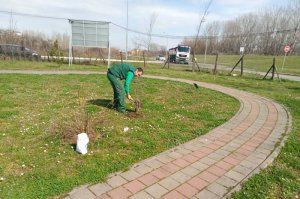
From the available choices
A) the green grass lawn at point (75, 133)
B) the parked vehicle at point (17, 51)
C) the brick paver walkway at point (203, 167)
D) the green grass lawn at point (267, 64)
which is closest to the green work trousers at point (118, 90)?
the green grass lawn at point (75, 133)

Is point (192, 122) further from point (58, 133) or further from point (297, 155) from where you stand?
point (58, 133)

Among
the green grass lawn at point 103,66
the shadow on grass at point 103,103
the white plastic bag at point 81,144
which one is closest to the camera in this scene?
the white plastic bag at point 81,144

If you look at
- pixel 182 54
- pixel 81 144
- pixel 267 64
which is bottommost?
pixel 81 144

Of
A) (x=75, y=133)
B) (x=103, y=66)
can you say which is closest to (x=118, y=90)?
(x=75, y=133)

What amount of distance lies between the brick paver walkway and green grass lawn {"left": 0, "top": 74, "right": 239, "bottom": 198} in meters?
0.21

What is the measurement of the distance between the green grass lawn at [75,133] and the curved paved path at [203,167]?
0.22m

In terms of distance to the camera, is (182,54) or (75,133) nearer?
(75,133)

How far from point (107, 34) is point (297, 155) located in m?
16.2

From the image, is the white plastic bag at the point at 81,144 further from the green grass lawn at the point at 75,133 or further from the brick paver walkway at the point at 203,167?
the brick paver walkway at the point at 203,167

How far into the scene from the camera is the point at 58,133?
4043 millimetres

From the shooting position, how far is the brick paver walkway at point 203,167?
104 inches

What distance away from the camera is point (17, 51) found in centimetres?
2002

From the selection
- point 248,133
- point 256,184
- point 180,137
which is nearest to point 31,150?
point 180,137

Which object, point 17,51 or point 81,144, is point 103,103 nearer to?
point 81,144
